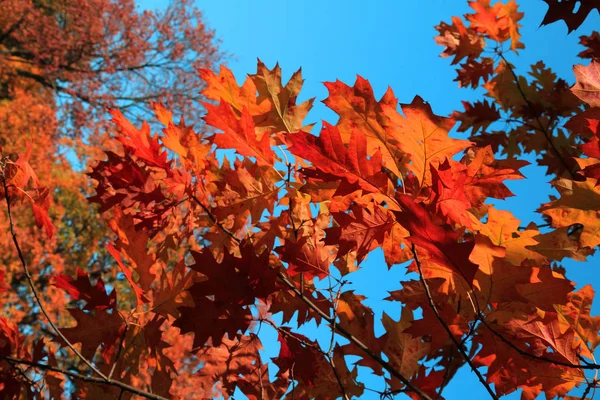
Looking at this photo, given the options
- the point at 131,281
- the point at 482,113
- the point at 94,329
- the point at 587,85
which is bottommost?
the point at 94,329

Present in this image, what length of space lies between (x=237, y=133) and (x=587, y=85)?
2.32ft

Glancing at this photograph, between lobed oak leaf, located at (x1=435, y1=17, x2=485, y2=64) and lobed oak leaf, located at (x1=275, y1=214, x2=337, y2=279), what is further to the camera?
lobed oak leaf, located at (x1=435, y1=17, x2=485, y2=64)

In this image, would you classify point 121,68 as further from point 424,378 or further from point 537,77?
point 424,378

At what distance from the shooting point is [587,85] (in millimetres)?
859

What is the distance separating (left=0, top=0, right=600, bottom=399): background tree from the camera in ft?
2.88

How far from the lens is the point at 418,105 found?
2.89 ft

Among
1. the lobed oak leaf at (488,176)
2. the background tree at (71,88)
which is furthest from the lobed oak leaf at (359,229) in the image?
the background tree at (71,88)

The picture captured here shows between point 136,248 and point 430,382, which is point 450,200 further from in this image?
point 136,248

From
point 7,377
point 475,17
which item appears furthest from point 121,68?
point 7,377

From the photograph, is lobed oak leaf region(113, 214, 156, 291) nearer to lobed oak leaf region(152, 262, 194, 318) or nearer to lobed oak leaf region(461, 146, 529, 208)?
lobed oak leaf region(152, 262, 194, 318)

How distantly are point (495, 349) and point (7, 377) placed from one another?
1250 mm

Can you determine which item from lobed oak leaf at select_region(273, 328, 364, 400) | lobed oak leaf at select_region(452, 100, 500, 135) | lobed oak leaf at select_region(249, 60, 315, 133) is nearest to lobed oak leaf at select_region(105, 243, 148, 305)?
lobed oak leaf at select_region(273, 328, 364, 400)

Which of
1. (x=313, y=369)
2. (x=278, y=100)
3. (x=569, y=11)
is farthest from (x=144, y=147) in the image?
(x=569, y=11)

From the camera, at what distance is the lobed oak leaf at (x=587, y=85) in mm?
852
